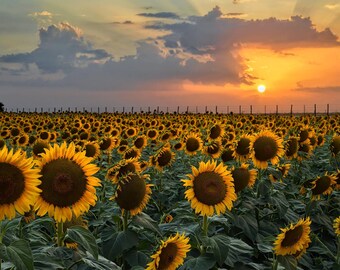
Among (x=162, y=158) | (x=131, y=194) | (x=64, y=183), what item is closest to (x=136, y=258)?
(x=131, y=194)

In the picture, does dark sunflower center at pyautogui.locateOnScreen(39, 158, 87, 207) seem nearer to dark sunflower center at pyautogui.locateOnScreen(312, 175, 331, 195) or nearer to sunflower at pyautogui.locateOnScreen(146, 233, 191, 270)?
sunflower at pyautogui.locateOnScreen(146, 233, 191, 270)

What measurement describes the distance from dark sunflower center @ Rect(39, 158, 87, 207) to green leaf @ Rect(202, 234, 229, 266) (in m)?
1.43

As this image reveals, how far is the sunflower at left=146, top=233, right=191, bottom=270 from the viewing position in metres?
4.62

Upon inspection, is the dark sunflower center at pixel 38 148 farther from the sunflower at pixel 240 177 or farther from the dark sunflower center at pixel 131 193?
the dark sunflower center at pixel 131 193

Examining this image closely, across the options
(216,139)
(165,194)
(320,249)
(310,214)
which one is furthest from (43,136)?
(320,249)

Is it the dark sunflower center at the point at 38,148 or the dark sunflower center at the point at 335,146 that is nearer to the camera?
the dark sunflower center at the point at 38,148

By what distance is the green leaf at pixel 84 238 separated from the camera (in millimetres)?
3917

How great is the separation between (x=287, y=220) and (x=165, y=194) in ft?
9.70

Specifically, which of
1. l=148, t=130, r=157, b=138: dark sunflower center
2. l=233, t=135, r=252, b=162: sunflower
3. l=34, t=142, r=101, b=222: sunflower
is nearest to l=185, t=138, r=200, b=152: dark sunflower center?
l=233, t=135, r=252, b=162: sunflower

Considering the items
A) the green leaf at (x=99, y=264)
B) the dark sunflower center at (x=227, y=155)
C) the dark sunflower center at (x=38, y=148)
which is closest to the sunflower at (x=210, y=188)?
the green leaf at (x=99, y=264)

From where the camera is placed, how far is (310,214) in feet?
30.9

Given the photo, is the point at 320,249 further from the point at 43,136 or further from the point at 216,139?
the point at 43,136

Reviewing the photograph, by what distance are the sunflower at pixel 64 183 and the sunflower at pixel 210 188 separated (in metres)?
1.66

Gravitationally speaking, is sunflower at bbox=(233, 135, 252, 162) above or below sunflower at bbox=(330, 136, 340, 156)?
above
